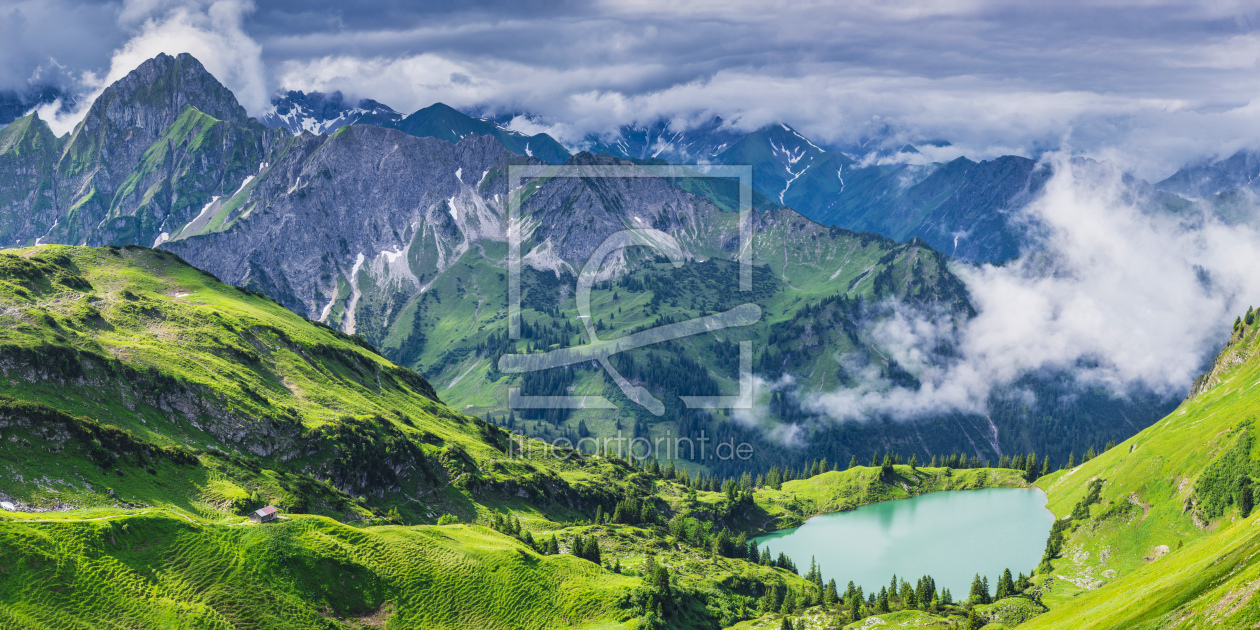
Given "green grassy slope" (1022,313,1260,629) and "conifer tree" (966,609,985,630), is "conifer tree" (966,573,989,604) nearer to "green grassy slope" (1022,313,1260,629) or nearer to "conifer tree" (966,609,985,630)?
"green grassy slope" (1022,313,1260,629)

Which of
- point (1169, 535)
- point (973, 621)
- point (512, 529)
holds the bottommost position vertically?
point (1169, 535)

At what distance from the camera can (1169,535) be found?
165625mm

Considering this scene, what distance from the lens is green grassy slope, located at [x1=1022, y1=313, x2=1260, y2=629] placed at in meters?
83.9

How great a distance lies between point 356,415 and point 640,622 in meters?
94.8

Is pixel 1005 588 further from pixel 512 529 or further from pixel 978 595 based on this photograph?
pixel 512 529

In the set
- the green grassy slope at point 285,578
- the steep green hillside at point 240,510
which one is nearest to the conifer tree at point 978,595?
the steep green hillside at point 240,510

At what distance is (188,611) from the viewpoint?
3575 inches

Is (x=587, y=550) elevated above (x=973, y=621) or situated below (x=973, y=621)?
above

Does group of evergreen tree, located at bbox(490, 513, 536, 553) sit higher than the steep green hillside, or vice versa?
the steep green hillside

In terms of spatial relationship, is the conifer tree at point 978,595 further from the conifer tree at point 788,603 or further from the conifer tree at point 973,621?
the conifer tree at point 788,603

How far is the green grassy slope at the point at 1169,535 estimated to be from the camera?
8388 cm

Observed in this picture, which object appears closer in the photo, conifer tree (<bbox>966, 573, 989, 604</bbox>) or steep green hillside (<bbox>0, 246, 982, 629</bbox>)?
steep green hillside (<bbox>0, 246, 982, 629</bbox>)

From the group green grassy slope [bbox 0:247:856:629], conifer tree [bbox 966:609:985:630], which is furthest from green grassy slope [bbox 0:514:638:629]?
conifer tree [bbox 966:609:985:630]

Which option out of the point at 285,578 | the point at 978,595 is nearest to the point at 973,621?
the point at 978,595
